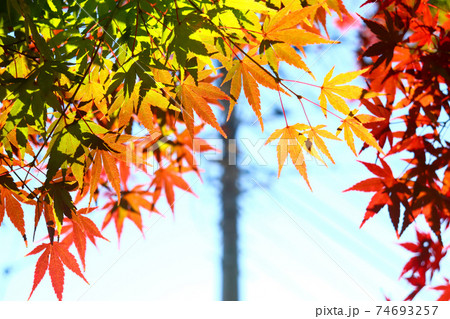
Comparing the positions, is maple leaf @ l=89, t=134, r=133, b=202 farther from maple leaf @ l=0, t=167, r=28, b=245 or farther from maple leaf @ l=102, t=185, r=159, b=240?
maple leaf @ l=102, t=185, r=159, b=240

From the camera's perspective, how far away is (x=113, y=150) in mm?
692

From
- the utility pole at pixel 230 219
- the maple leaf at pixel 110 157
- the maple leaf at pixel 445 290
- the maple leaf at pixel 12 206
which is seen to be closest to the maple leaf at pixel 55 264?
the maple leaf at pixel 12 206

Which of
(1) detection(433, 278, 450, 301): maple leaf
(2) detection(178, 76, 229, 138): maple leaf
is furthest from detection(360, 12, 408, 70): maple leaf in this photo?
(1) detection(433, 278, 450, 301): maple leaf

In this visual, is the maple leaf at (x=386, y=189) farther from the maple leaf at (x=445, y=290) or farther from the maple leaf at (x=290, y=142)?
the maple leaf at (x=445, y=290)

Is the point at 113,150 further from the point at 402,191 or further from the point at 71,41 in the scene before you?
the point at 402,191

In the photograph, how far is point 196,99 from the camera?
0.68 metres

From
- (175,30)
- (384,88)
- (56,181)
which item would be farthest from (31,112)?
(384,88)

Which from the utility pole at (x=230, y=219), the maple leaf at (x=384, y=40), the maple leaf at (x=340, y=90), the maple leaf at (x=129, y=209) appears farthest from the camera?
the utility pole at (x=230, y=219)

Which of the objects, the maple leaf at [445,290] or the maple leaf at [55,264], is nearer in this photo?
the maple leaf at [55,264]

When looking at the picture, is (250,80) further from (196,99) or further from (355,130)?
(355,130)

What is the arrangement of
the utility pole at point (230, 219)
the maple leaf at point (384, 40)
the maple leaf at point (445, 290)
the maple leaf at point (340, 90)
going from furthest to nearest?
1. the utility pole at point (230, 219)
2. the maple leaf at point (445, 290)
3. the maple leaf at point (384, 40)
4. the maple leaf at point (340, 90)

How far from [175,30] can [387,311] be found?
A: 2.97 ft

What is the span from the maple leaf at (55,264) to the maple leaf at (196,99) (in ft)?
1.26

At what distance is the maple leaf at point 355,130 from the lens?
0.72 metres
